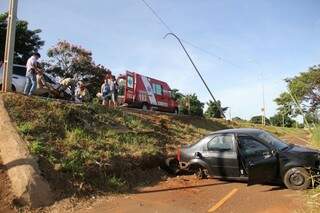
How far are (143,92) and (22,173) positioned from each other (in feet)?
46.3

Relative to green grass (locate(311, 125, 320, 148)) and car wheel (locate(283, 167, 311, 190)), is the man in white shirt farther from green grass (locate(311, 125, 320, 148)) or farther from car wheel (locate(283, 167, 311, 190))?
green grass (locate(311, 125, 320, 148))

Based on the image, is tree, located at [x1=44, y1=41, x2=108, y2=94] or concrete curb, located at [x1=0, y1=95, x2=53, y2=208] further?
tree, located at [x1=44, y1=41, x2=108, y2=94]

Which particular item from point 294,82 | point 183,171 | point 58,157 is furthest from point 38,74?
point 294,82

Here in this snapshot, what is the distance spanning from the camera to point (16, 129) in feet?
39.2

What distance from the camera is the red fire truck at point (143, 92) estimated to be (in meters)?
22.8

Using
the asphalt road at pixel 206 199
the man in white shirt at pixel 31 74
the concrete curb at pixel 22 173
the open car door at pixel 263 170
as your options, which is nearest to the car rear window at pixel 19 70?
the man in white shirt at pixel 31 74

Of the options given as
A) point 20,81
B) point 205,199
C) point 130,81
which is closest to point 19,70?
point 20,81

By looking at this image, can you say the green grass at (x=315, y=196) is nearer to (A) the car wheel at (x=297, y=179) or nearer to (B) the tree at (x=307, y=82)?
(A) the car wheel at (x=297, y=179)

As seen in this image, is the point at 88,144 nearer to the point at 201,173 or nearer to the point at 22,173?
the point at 22,173

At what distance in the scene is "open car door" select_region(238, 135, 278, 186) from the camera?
34.1 feet

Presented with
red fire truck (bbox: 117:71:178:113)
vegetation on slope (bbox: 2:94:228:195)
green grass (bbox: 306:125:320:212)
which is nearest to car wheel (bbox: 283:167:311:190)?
green grass (bbox: 306:125:320:212)

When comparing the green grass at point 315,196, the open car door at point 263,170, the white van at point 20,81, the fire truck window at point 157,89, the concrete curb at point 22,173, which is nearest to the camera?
the green grass at point 315,196

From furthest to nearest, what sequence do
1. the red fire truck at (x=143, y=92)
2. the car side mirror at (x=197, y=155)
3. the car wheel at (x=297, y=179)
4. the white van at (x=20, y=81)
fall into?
the red fire truck at (x=143, y=92) → the white van at (x=20, y=81) → the car side mirror at (x=197, y=155) → the car wheel at (x=297, y=179)

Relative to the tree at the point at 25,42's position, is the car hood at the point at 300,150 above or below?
below
